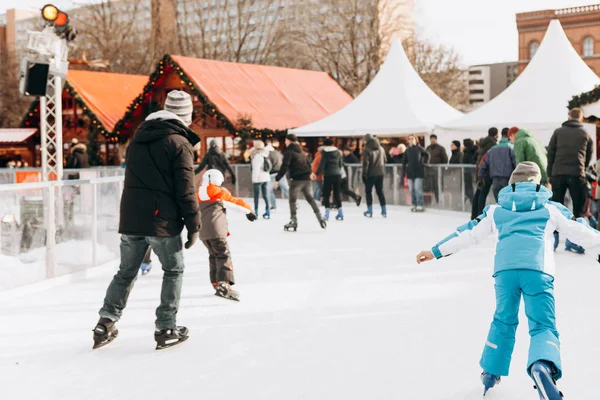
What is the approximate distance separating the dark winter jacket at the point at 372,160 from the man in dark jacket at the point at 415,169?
95 cm

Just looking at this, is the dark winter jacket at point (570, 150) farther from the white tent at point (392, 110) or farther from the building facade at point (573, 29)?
the building facade at point (573, 29)

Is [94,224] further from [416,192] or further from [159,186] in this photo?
[416,192]

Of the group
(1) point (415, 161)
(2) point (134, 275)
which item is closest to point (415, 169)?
(1) point (415, 161)

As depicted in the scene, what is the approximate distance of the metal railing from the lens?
7.05m

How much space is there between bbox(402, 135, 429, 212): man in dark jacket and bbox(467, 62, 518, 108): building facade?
104 metres

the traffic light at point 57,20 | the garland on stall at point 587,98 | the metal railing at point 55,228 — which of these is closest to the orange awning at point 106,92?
the garland on stall at point 587,98

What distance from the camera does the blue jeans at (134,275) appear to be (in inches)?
199

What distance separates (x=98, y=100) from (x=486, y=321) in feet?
88.8

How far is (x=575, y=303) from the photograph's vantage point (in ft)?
21.3

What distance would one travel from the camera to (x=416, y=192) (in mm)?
16375

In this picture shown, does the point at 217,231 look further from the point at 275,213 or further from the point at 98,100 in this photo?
the point at 98,100

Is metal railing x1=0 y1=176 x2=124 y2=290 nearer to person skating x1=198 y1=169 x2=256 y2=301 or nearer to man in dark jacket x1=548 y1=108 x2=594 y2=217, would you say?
person skating x1=198 y1=169 x2=256 y2=301

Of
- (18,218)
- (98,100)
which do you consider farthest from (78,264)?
(98,100)

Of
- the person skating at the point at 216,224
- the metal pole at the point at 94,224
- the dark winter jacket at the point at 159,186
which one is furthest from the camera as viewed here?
the metal pole at the point at 94,224
